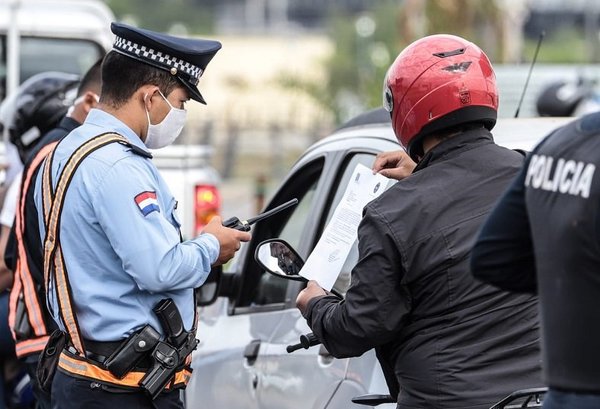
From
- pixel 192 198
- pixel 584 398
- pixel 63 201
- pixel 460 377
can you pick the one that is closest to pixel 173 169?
pixel 192 198

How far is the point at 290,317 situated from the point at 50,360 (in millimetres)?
935

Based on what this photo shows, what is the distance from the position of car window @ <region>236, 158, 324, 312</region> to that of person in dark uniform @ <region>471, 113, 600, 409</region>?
7.55ft

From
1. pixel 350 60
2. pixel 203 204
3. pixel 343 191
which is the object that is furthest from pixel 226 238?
pixel 350 60

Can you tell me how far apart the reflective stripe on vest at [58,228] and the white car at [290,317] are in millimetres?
834

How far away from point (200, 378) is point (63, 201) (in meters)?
1.61

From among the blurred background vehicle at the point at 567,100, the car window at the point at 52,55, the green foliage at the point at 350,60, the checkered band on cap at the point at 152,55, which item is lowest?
the green foliage at the point at 350,60

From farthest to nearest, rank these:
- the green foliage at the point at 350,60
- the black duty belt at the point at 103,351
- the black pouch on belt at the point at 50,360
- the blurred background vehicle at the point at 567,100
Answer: the green foliage at the point at 350,60, the blurred background vehicle at the point at 567,100, the black pouch on belt at the point at 50,360, the black duty belt at the point at 103,351

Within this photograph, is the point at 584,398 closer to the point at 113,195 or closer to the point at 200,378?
the point at 113,195

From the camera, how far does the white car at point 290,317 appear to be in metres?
4.42

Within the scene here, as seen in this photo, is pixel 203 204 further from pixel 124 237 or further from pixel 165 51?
pixel 124 237

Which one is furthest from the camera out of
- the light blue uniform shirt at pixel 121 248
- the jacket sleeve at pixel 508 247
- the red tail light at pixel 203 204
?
the red tail light at pixel 203 204

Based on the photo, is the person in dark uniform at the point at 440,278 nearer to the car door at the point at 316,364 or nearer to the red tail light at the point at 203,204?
the car door at the point at 316,364

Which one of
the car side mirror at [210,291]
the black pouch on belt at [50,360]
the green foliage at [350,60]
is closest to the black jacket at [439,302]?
the black pouch on belt at [50,360]

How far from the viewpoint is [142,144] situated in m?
4.28
